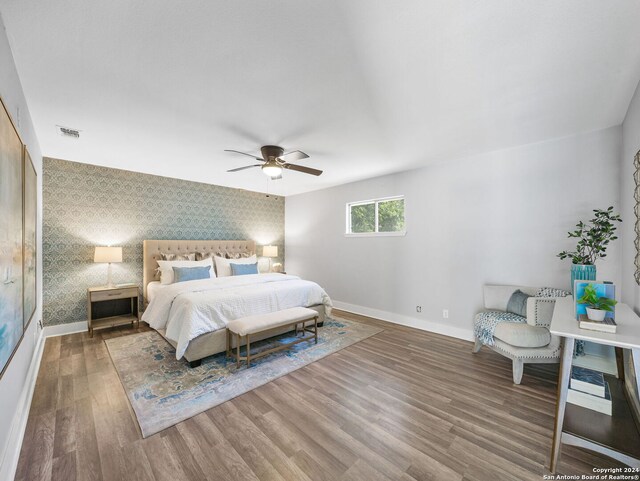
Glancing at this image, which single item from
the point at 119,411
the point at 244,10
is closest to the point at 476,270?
the point at 244,10

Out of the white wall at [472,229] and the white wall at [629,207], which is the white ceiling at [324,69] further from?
the white wall at [472,229]

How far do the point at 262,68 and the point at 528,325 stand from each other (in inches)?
128

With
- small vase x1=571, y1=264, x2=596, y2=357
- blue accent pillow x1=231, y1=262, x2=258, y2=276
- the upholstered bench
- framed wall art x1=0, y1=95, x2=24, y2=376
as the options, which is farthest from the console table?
blue accent pillow x1=231, y1=262, x2=258, y2=276

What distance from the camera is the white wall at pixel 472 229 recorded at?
9.37 feet

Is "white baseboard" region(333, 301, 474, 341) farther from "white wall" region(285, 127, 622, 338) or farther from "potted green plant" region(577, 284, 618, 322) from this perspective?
"potted green plant" region(577, 284, 618, 322)

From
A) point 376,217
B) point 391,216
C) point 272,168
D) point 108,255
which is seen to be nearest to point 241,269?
point 108,255

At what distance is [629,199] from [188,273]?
5.24m

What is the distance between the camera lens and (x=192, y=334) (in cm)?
277

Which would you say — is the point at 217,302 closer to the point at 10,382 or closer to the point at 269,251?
→ the point at 10,382

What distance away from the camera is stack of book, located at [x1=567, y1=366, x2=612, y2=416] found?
5.64 ft

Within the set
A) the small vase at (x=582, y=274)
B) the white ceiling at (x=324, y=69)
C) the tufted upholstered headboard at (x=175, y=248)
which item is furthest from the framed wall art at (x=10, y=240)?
the small vase at (x=582, y=274)

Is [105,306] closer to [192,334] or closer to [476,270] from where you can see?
[192,334]

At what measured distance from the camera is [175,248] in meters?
4.77

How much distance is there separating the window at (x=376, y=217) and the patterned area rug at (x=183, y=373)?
1.80 metres
